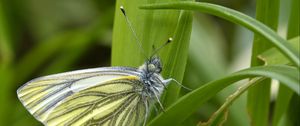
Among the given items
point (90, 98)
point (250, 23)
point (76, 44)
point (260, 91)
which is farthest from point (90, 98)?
point (76, 44)

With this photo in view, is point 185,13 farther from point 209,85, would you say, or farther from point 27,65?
point 27,65

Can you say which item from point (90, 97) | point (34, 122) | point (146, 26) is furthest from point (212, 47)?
point (146, 26)

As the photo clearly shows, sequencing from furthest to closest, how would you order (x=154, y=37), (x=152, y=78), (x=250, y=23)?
1. (x=152, y=78)
2. (x=154, y=37)
3. (x=250, y=23)

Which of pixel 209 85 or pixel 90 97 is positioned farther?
pixel 90 97

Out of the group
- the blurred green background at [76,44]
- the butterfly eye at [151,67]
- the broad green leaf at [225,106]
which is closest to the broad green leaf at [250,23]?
the broad green leaf at [225,106]

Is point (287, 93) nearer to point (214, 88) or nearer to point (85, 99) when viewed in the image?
point (214, 88)

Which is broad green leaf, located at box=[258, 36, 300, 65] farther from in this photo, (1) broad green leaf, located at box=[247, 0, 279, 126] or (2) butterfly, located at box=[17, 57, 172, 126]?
(2) butterfly, located at box=[17, 57, 172, 126]
